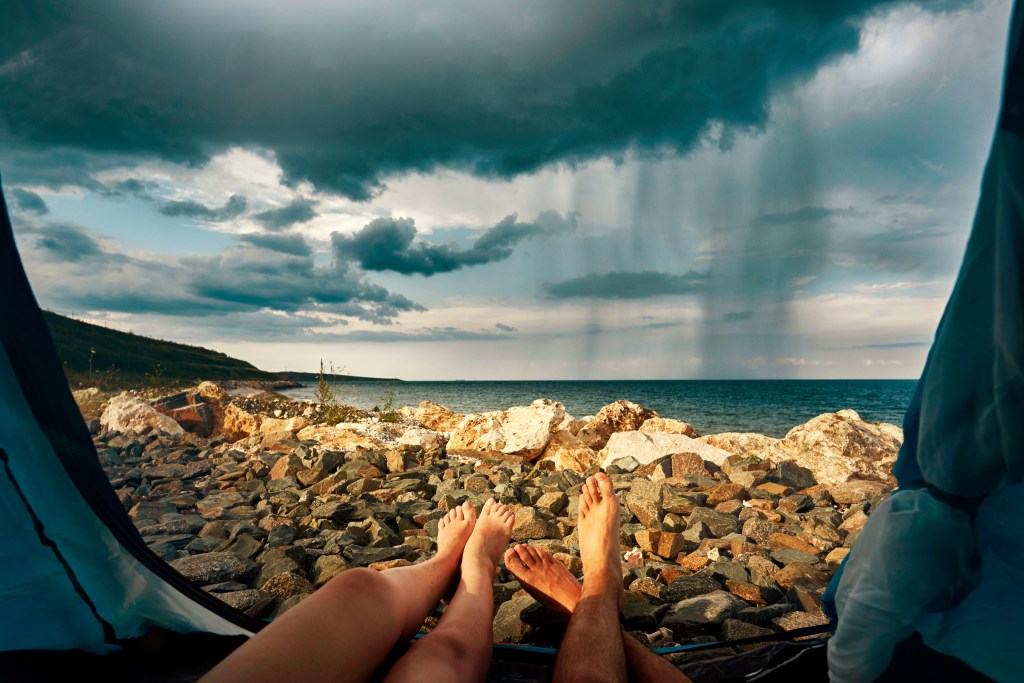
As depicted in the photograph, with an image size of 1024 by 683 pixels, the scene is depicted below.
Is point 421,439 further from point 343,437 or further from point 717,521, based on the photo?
point 717,521

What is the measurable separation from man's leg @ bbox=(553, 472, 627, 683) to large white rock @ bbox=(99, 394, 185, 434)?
6426mm

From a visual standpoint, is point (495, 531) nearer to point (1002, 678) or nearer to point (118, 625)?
point (118, 625)

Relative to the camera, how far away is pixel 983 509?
0.85 meters

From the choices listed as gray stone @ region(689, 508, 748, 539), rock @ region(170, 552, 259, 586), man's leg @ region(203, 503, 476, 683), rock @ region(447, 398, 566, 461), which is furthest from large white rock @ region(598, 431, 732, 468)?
man's leg @ region(203, 503, 476, 683)

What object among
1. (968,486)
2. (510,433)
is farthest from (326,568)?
(510,433)

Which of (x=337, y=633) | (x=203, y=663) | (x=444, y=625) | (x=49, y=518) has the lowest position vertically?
(x=203, y=663)

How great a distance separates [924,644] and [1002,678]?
4.7 inches

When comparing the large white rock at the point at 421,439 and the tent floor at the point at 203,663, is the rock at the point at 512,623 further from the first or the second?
the large white rock at the point at 421,439

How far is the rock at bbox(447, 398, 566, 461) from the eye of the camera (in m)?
5.06

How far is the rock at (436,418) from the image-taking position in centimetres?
744

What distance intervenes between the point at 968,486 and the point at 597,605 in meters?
1.07

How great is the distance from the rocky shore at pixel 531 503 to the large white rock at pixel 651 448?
0.06ft

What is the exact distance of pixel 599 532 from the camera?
2148mm

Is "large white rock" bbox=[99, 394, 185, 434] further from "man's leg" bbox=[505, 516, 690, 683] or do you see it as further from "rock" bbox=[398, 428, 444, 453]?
"man's leg" bbox=[505, 516, 690, 683]
